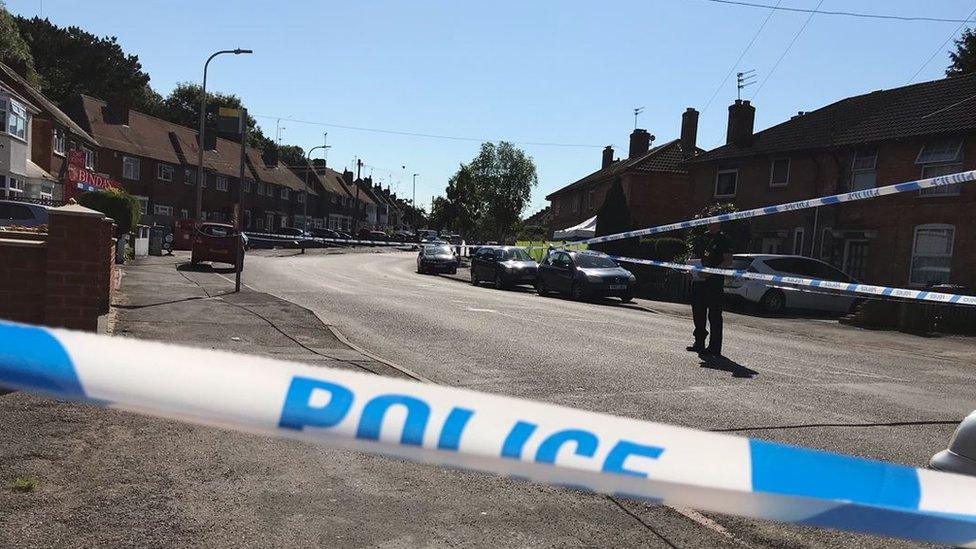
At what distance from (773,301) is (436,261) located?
15861 mm

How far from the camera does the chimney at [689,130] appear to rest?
39.1 m

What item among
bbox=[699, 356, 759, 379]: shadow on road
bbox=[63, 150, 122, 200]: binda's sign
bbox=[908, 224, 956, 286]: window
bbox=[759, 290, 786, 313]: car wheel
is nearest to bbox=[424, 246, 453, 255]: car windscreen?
bbox=[63, 150, 122, 200]: binda's sign

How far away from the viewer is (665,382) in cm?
726

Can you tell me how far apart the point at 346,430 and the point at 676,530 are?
2595 millimetres

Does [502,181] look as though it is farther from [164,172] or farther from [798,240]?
[798,240]

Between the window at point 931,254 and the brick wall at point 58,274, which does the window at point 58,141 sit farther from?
the window at point 931,254

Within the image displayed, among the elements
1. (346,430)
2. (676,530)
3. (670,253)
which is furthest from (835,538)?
(670,253)

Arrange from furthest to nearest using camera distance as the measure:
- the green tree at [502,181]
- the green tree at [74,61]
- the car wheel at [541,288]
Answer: the green tree at [502,181] < the green tree at [74,61] < the car wheel at [541,288]

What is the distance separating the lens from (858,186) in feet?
81.5

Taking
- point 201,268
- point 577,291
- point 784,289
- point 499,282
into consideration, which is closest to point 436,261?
point 499,282

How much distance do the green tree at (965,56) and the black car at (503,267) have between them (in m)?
25.1

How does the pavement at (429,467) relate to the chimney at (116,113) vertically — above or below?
below

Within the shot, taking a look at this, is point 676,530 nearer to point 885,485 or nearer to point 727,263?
point 885,485

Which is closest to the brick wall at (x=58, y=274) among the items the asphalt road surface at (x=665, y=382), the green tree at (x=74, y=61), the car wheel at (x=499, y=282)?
the asphalt road surface at (x=665, y=382)
